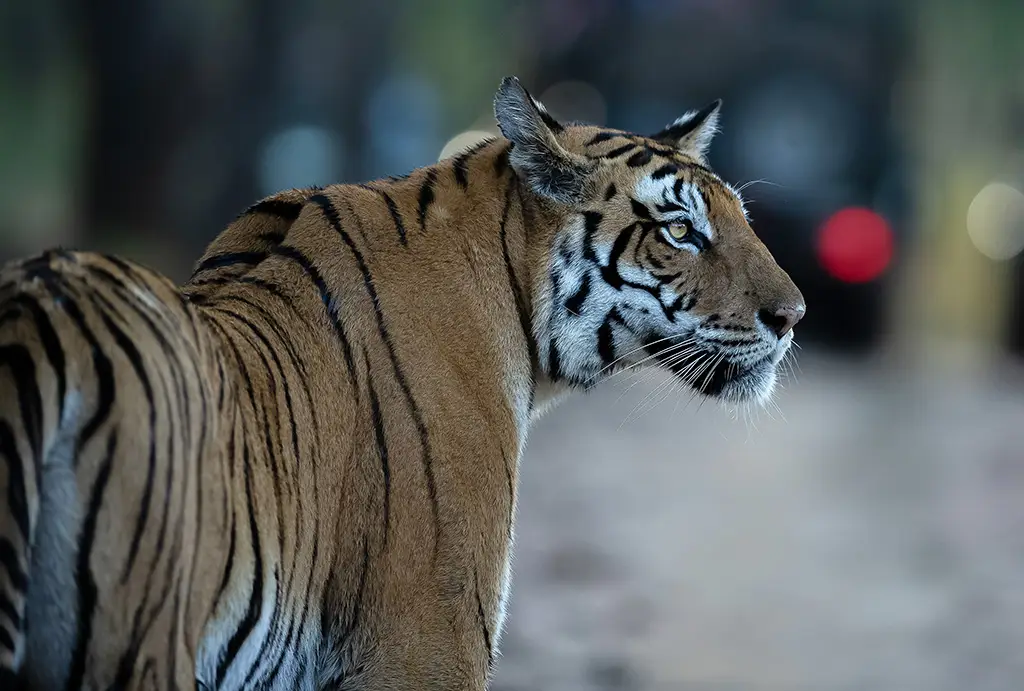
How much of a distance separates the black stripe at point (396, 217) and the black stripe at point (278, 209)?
214 millimetres

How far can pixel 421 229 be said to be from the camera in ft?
12.3

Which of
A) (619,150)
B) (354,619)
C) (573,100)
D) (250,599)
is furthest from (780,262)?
(250,599)

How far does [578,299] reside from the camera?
151 inches

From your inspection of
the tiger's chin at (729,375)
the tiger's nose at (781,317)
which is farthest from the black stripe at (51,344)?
the tiger's nose at (781,317)

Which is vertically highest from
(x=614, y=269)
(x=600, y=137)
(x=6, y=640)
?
(x=600, y=137)

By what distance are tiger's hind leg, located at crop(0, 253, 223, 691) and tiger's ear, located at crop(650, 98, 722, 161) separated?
6.51 feet

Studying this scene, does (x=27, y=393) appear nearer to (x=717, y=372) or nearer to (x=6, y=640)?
(x=6, y=640)

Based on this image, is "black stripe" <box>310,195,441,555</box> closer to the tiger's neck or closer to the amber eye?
the tiger's neck

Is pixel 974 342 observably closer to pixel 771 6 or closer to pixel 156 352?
pixel 771 6

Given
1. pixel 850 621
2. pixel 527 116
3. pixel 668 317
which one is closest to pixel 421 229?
pixel 527 116

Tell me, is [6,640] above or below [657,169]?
below

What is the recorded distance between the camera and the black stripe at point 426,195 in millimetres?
3770

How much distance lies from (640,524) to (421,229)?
516 centimetres

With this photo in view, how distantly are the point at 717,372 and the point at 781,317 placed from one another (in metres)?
0.22
